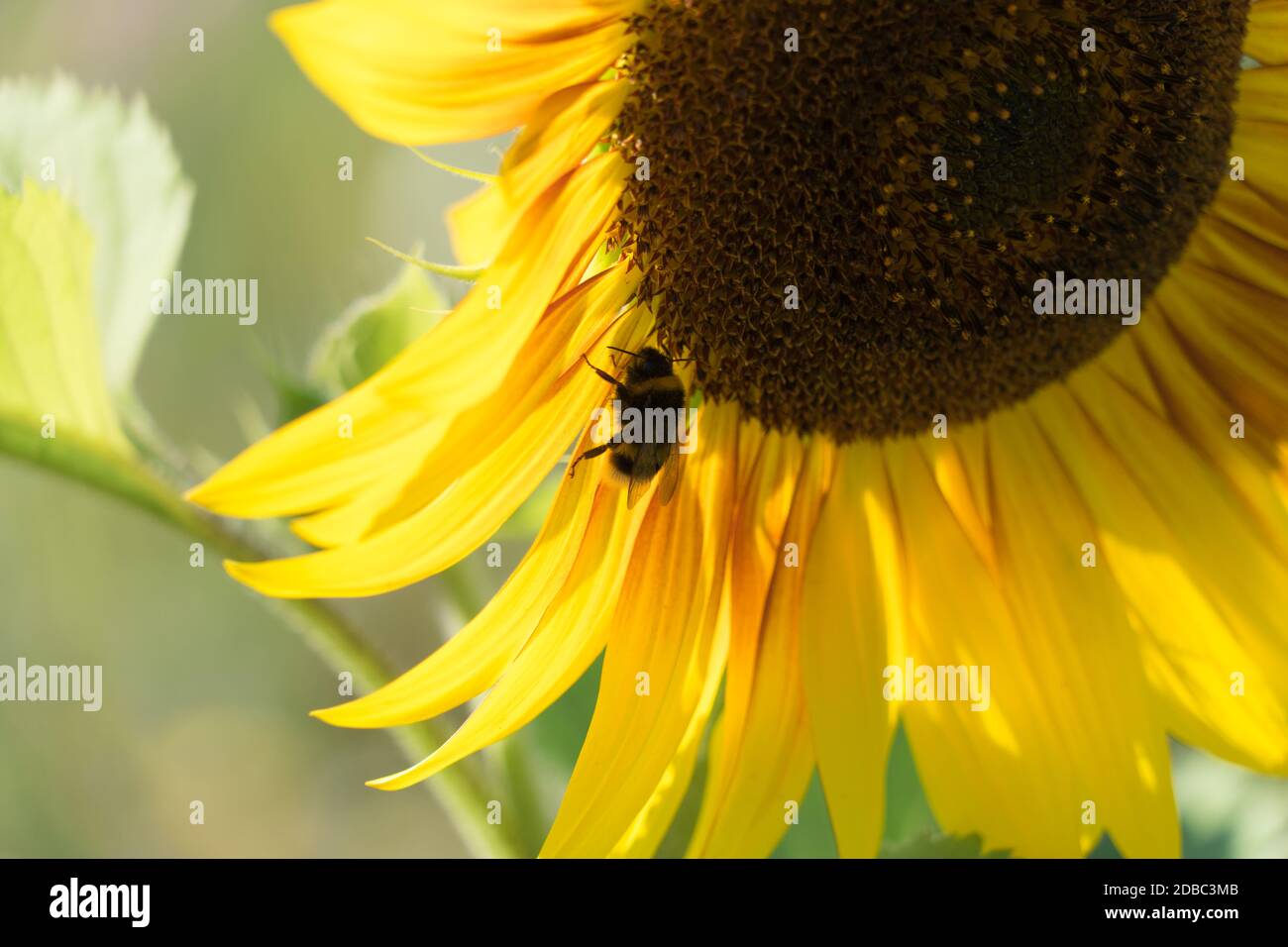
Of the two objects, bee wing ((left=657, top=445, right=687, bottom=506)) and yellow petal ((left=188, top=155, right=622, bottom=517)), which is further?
bee wing ((left=657, top=445, right=687, bottom=506))

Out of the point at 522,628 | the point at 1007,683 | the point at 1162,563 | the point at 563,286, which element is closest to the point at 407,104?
the point at 563,286

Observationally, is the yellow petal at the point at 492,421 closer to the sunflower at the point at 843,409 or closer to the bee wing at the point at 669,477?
the sunflower at the point at 843,409

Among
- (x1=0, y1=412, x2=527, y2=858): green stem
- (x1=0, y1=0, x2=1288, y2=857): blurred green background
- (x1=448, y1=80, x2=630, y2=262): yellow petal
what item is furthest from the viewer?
(x1=0, y1=0, x2=1288, y2=857): blurred green background

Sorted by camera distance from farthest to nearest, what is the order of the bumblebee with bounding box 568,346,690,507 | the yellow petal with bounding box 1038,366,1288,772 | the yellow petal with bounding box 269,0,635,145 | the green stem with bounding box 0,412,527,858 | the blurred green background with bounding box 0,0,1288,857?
1. the blurred green background with bounding box 0,0,1288,857
2. the yellow petal with bounding box 1038,366,1288,772
3. the green stem with bounding box 0,412,527,858
4. the bumblebee with bounding box 568,346,690,507
5. the yellow petal with bounding box 269,0,635,145

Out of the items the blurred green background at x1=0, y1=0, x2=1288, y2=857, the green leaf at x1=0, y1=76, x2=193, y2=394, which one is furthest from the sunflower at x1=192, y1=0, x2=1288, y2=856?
the blurred green background at x1=0, y1=0, x2=1288, y2=857

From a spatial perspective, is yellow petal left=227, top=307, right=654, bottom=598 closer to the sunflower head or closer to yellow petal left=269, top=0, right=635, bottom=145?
the sunflower head

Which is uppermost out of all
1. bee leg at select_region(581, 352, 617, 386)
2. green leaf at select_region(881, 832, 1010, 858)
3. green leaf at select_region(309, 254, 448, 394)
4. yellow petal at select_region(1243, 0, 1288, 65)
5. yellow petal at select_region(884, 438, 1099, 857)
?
yellow petal at select_region(1243, 0, 1288, 65)

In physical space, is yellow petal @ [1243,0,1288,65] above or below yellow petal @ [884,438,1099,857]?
above
